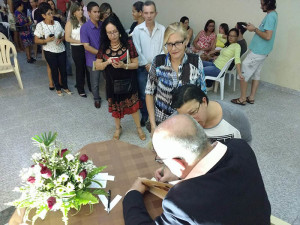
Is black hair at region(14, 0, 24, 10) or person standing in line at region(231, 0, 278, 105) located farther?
black hair at region(14, 0, 24, 10)

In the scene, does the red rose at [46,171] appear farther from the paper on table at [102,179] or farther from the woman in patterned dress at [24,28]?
the woman in patterned dress at [24,28]

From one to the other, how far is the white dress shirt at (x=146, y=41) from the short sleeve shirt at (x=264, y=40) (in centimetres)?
168

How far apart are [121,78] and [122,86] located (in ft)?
0.31

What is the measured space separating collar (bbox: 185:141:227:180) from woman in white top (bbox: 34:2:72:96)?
150 inches

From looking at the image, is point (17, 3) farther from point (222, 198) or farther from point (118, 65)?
point (222, 198)

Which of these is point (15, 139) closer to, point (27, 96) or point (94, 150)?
point (27, 96)

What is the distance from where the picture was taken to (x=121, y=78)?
304cm

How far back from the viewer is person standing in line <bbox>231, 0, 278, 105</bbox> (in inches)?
147

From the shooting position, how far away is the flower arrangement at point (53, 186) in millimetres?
1278

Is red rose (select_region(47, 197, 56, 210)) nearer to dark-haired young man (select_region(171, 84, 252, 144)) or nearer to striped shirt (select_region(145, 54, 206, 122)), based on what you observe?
dark-haired young man (select_region(171, 84, 252, 144))

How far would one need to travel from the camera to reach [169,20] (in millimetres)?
6277

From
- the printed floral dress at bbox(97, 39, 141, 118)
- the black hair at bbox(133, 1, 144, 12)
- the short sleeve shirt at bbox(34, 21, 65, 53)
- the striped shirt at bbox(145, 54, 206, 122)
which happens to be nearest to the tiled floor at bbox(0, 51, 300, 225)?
the printed floral dress at bbox(97, 39, 141, 118)

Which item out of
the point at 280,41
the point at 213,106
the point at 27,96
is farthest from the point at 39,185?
the point at 280,41

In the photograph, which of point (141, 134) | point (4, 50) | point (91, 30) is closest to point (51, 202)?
point (141, 134)
